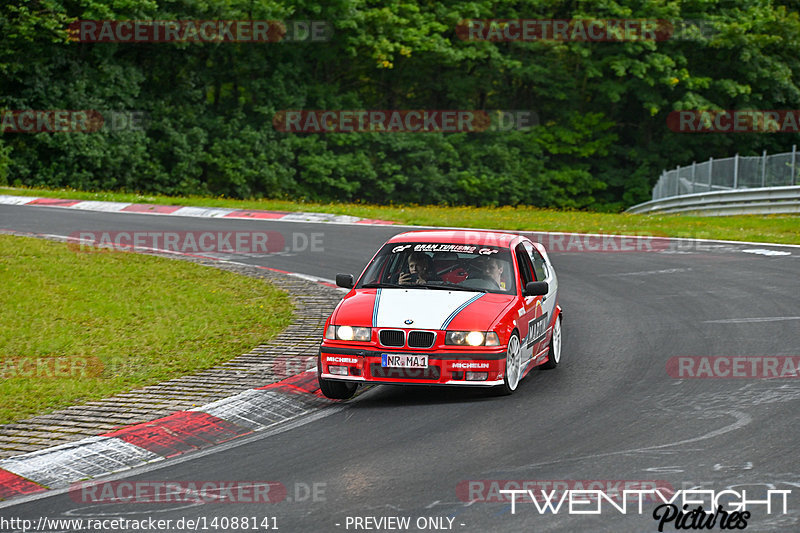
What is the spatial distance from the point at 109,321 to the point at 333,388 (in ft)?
14.6

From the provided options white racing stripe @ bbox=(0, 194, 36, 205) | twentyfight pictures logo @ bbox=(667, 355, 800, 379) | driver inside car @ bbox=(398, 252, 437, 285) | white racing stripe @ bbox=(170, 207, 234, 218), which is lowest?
twentyfight pictures logo @ bbox=(667, 355, 800, 379)

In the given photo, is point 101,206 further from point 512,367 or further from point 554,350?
point 512,367

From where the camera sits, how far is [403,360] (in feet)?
30.3

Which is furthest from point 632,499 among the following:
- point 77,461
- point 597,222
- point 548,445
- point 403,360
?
point 597,222

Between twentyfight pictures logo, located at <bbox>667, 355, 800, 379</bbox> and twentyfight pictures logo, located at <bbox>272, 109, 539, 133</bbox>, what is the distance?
37225 millimetres

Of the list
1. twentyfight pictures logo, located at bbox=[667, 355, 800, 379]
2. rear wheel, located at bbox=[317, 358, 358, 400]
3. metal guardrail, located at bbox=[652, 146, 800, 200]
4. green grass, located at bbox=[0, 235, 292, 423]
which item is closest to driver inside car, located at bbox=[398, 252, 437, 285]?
rear wheel, located at bbox=[317, 358, 358, 400]

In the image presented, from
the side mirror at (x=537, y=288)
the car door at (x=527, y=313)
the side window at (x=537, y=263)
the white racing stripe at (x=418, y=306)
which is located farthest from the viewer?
the side window at (x=537, y=263)

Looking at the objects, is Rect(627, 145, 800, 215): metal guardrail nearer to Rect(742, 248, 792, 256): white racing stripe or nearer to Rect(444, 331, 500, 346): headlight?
Rect(742, 248, 792, 256): white racing stripe

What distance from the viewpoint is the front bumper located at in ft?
30.2

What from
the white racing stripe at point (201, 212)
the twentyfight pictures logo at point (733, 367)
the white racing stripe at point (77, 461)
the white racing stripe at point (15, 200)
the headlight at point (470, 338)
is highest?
the headlight at point (470, 338)

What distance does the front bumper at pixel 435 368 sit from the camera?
9.20m

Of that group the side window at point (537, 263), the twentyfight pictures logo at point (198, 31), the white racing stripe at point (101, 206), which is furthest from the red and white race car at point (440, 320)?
the twentyfight pictures logo at point (198, 31)

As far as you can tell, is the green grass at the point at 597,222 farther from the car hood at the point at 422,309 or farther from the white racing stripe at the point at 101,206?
the car hood at the point at 422,309

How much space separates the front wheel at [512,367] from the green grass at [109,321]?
3241 mm
